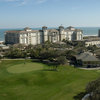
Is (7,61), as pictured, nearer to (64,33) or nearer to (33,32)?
(33,32)

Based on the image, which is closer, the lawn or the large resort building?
the lawn

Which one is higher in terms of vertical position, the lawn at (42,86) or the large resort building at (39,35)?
the large resort building at (39,35)

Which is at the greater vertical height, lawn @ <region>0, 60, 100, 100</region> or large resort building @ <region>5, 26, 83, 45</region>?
large resort building @ <region>5, 26, 83, 45</region>

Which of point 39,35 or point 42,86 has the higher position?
point 39,35

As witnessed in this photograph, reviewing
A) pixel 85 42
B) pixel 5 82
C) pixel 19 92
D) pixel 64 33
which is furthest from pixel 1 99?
pixel 64 33

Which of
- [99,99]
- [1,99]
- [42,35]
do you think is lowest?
[1,99]

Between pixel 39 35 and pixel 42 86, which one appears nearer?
pixel 42 86

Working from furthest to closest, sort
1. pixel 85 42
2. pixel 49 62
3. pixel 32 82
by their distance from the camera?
1. pixel 85 42
2. pixel 49 62
3. pixel 32 82

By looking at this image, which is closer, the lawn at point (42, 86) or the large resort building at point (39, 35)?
the lawn at point (42, 86)
